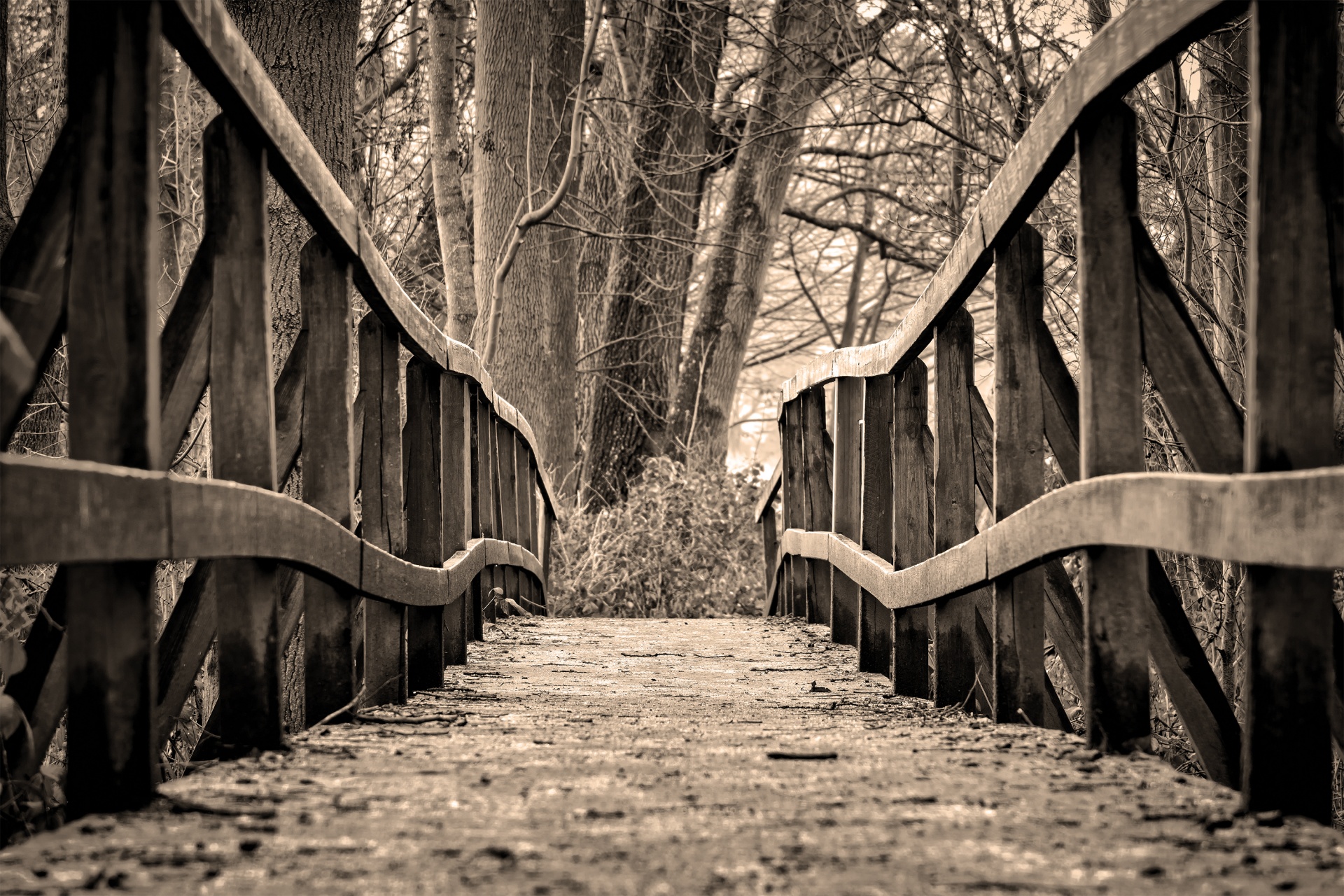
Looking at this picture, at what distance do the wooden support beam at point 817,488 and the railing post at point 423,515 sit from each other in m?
2.70

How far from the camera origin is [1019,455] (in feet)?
10.6

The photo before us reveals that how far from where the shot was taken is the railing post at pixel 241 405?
2527 mm

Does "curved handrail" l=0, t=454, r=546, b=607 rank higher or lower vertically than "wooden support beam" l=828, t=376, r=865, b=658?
lower

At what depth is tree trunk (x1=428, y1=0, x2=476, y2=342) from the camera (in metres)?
11.4

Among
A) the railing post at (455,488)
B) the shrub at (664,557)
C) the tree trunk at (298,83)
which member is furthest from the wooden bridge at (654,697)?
the shrub at (664,557)

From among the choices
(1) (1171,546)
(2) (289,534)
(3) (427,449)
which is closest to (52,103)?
(3) (427,449)

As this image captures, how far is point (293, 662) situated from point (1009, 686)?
328 cm

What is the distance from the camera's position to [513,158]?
40.8ft

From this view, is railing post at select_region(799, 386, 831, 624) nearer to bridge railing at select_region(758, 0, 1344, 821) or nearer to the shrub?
bridge railing at select_region(758, 0, 1344, 821)

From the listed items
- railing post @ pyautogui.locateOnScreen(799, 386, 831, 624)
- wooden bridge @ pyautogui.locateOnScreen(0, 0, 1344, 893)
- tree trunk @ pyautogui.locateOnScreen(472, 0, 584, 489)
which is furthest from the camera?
tree trunk @ pyautogui.locateOnScreen(472, 0, 584, 489)

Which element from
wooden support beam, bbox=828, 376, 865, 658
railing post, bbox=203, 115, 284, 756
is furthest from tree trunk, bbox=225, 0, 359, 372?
railing post, bbox=203, 115, 284, 756

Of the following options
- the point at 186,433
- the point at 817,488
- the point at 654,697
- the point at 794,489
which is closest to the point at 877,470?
the point at 654,697

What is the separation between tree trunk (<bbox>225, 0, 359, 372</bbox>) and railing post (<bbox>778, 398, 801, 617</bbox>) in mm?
2818

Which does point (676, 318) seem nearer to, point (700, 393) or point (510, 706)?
point (700, 393)
